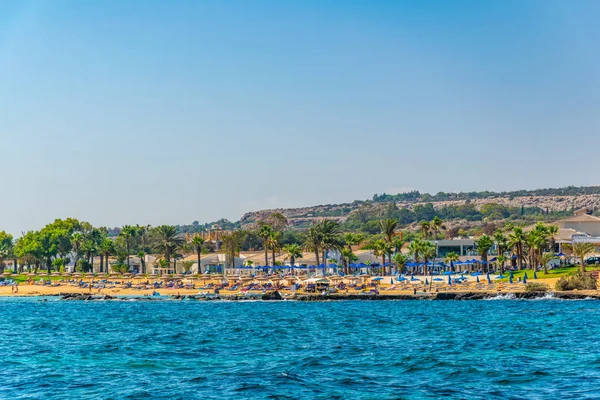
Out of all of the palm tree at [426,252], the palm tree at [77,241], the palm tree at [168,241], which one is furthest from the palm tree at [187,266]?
the palm tree at [426,252]

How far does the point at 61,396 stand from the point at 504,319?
38124 mm

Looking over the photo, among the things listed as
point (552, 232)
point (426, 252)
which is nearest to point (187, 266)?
point (426, 252)

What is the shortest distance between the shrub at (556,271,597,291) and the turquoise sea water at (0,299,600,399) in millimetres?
18618

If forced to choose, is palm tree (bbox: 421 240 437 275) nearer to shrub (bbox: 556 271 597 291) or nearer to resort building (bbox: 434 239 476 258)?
resort building (bbox: 434 239 476 258)

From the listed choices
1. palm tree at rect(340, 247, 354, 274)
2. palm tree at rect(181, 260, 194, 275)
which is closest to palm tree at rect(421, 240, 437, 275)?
palm tree at rect(340, 247, 354, 274)

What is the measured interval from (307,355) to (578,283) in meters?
55.3

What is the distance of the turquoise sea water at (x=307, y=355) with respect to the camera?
27.8 meters

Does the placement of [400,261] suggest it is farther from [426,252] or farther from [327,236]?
[327,236]

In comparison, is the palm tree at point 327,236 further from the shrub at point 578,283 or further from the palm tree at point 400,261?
the shrub at point 578,283

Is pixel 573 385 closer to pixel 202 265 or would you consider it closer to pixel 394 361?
pixel 394 361

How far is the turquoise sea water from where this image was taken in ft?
91.0

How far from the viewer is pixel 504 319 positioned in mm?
57156

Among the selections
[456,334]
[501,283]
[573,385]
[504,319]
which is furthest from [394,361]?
[501,283]

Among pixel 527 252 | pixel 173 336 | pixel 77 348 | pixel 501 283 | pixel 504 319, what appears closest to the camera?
pixel 77 348
